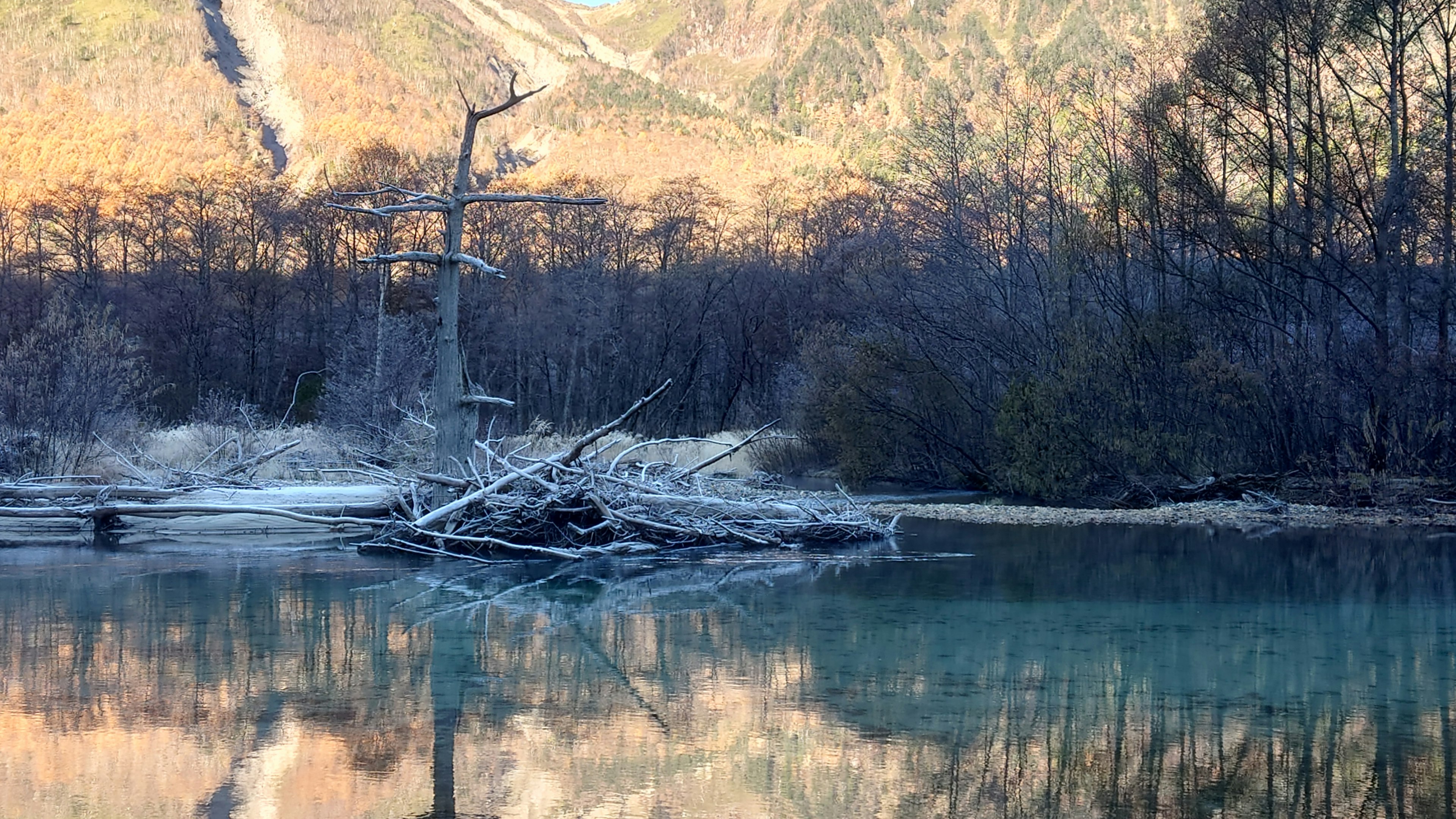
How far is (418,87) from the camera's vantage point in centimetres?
12081

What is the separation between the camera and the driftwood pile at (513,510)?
612 inches

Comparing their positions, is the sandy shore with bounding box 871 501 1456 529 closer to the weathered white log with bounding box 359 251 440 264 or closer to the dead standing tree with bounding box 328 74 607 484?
the dead standing tree with bounding box 328 74 607 484

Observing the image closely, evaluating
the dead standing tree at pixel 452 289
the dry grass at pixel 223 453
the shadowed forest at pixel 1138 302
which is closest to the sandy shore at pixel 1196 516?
the shadowed forest at pixel 1138 302

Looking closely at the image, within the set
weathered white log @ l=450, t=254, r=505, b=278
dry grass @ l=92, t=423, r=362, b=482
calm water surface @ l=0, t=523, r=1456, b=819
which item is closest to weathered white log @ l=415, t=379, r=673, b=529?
calm water surface @ l=0, t=523, r=1456, b=819

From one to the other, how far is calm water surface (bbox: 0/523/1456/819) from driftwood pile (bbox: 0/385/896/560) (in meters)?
1.73

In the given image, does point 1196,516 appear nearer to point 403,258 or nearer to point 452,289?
point 452,289

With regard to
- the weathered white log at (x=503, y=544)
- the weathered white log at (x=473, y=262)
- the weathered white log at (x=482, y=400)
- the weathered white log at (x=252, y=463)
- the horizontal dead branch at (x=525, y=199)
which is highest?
the horizontal dead branch at (x=525, y=199)

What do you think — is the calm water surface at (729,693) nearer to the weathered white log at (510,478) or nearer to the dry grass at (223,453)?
the weathered white log at (510,478)

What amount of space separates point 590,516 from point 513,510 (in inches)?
42.7

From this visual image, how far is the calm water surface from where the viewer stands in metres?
5.92

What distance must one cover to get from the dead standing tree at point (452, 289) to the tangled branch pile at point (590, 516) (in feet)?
1.63

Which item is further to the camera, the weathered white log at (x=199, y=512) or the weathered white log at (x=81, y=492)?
the weathered white log at (x=81, y=492)

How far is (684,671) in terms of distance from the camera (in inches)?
340

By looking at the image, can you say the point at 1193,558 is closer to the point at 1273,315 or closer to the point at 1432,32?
the point at 1273,315
